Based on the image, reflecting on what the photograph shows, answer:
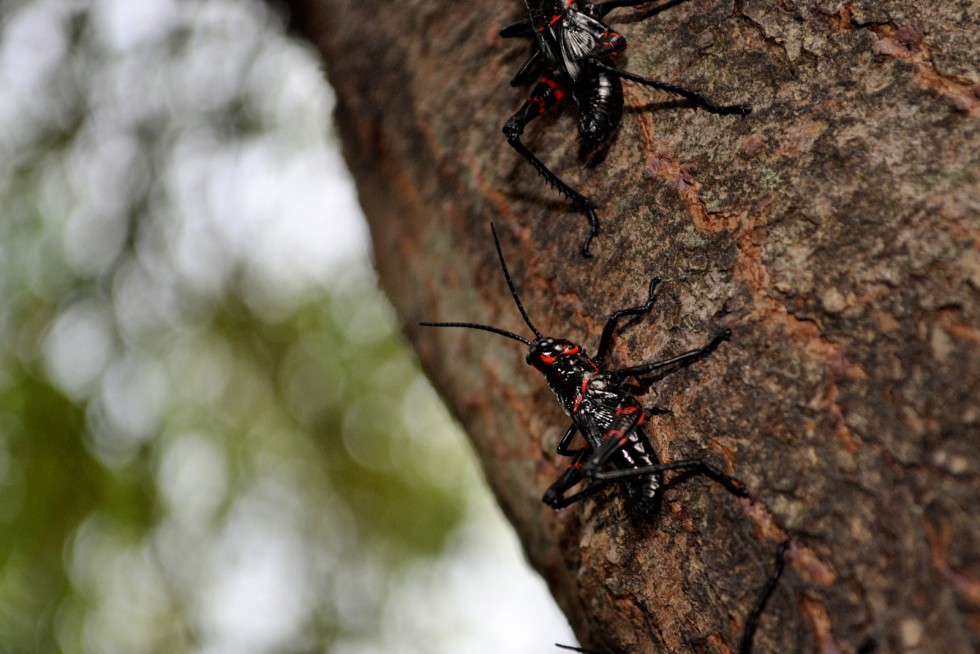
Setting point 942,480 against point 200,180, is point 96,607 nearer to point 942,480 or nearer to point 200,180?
point 200,180

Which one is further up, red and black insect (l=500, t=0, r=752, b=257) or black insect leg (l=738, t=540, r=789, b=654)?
red and black insect (l=500, t=0, r=752, b=257)

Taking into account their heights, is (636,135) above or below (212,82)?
below

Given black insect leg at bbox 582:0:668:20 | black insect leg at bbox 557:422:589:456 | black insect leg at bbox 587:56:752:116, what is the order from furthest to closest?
black insect leg at bbox 582:0:668:20 → black insect leg at bbox 557:422:589:456 → black insect leg at bbox 587:56:752:116

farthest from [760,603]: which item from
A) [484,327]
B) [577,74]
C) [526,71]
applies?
[526,71]

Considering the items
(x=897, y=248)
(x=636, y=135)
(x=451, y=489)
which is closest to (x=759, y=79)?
(x=636, y=135)

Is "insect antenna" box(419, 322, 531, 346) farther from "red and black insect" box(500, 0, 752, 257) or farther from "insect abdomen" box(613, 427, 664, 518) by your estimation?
"insect abdomen" box(613, 427, 664, 518)

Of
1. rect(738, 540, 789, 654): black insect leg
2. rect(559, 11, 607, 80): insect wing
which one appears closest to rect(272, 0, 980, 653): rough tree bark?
rect(738, 540, 789, 654): black insect leg

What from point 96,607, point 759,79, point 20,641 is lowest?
point 20,641
